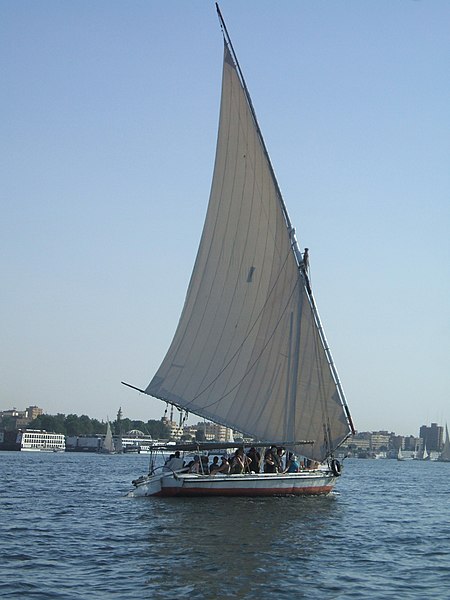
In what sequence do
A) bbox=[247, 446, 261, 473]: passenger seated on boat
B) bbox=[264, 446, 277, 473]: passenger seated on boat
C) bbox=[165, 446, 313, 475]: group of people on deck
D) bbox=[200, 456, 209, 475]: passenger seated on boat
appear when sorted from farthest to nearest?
1. bbox=[247, 446, 261, 473]: passenger seated on boat
2. bbox=[264, 446, 277, 473]: passenger seated on boat
3. bbox=[200, 456, 209, 475]: passenger seated on boat
4. bbox=[165, 446, 313, 475]: group of people on deck

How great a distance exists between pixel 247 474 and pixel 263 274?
9.66 meters

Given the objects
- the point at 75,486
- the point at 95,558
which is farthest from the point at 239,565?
the point at 75,486

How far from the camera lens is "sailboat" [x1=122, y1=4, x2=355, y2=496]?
44.6 m

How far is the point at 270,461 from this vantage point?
4384cm

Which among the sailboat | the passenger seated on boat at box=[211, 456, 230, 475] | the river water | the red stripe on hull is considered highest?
the sailboat

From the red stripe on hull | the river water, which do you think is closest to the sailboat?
the red stripe on hull

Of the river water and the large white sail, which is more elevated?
the large white sail

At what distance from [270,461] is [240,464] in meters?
1.60

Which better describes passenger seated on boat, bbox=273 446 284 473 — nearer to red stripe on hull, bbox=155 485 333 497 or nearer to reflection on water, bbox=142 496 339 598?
red stripe on hull, bbox=155 485 333 497

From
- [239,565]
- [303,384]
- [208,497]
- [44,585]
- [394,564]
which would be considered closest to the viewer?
[44,585]

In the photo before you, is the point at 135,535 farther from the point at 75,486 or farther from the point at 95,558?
the point at 75,486

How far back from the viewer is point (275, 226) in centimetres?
4475

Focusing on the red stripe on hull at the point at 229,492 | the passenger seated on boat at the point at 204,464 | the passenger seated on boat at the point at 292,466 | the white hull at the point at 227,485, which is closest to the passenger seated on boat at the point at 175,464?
the white hull at the point at 227,485

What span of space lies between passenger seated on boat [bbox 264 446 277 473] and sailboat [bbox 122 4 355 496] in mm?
619
